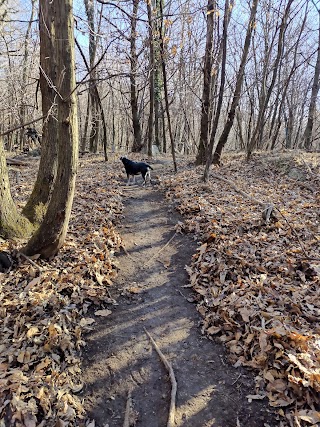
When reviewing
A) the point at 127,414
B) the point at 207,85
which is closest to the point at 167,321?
the point at 127,414

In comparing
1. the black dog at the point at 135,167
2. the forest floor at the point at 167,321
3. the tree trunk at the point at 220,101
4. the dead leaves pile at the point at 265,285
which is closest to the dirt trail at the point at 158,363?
the forest floor at the point at 167,321

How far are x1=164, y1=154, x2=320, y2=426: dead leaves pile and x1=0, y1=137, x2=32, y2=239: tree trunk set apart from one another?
129 inches

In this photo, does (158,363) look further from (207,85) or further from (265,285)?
(207,85)


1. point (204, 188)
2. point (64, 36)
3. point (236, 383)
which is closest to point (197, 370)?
point (236, 383)

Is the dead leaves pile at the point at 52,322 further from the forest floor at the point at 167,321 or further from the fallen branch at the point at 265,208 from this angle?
the fallen branch at the point at 265,208

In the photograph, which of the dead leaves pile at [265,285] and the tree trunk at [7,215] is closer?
the dead leaves pile at [265,285]

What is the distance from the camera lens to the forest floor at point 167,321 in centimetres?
324

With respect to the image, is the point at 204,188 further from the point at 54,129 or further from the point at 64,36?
the point at 64,36

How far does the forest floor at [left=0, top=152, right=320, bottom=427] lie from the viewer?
3240mm

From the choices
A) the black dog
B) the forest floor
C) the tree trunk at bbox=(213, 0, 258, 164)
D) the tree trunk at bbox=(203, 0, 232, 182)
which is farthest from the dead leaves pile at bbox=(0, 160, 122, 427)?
the tree trunk at bbox=(213, 0, 258, 164)

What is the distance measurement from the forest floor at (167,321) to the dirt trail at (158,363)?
0.01 metres

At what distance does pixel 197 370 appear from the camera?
3779mm

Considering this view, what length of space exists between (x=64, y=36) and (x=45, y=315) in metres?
4.08

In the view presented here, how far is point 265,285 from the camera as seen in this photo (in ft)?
15.5
